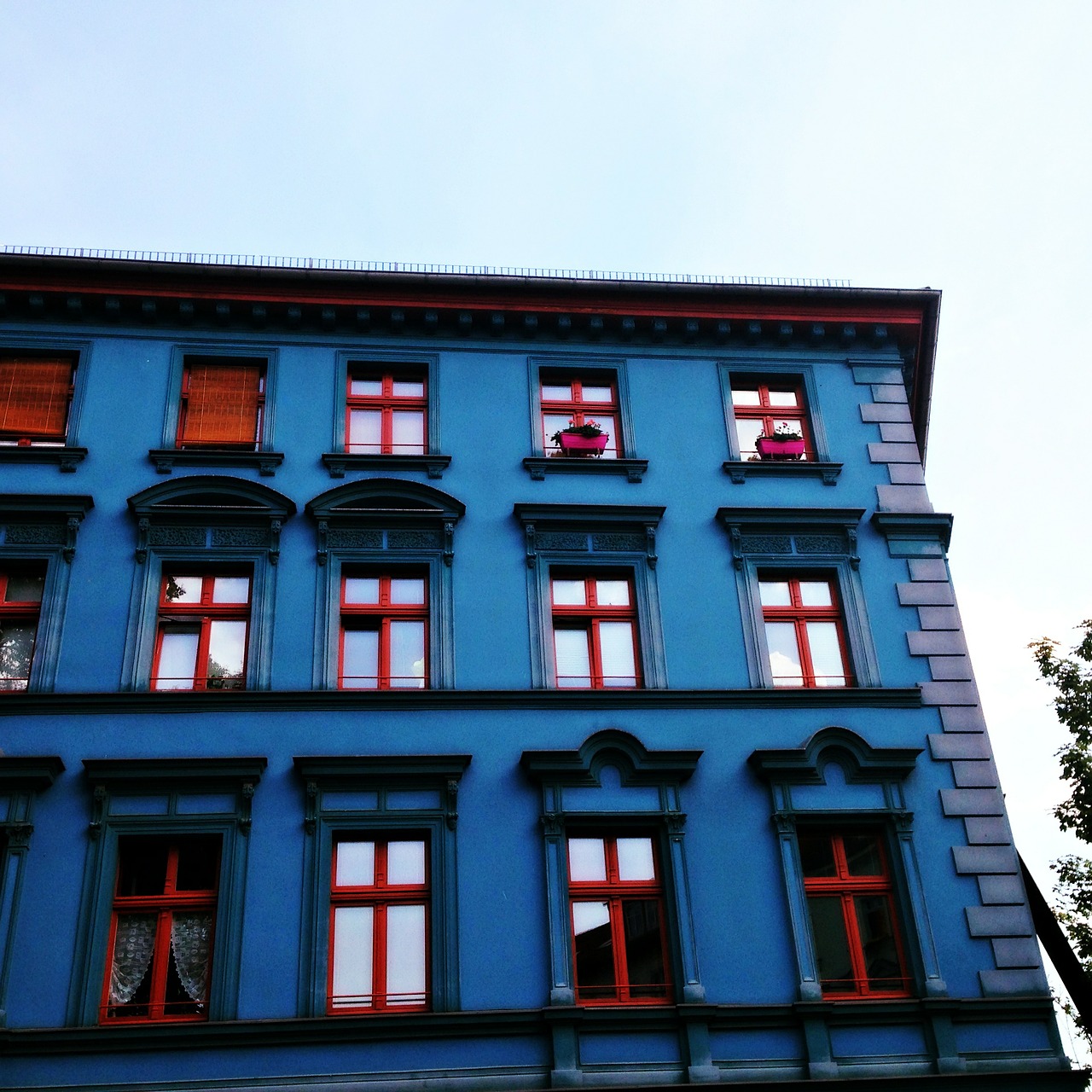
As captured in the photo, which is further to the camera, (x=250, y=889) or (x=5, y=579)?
(x=5, y=579)

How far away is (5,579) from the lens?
53.6 feet

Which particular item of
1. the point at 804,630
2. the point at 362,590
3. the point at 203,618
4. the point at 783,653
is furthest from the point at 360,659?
the point at 804,630

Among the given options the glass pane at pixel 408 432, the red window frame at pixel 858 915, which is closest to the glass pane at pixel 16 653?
the glass pane at pixel 408 432

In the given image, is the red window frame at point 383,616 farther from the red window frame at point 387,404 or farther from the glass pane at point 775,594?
the glass pane at point 775,594

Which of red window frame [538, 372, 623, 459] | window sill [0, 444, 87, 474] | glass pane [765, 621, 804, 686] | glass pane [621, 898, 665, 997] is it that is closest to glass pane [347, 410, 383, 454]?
red window frame [538, 372, 623, 459]

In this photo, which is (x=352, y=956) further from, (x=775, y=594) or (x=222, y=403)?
(x=222, y=403)

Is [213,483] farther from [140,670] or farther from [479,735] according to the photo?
[479,735]

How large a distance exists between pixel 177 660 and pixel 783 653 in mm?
8251

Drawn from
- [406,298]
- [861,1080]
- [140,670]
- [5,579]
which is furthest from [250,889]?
[406,298]

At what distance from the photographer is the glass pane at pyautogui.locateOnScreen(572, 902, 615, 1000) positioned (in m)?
14.2

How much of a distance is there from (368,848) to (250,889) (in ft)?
4.83

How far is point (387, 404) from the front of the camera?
18.5 meters

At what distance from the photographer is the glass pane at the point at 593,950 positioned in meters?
14.2

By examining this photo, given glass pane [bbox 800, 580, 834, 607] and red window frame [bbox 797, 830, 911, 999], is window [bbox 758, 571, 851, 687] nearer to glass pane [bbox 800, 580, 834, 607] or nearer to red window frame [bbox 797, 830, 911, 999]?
glass pane [bbox 800, 580, 834, 607]
